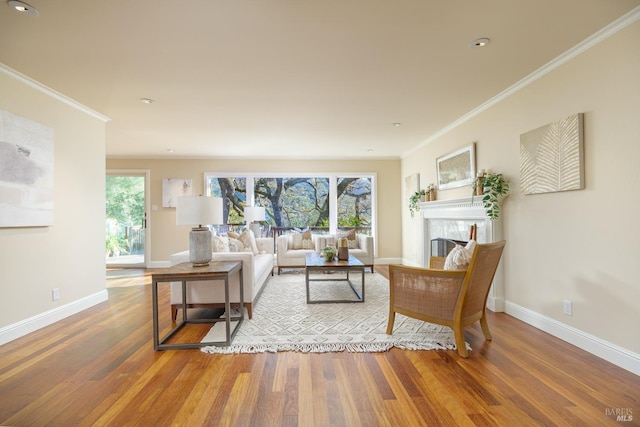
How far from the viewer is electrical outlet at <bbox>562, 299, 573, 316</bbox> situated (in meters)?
2.52

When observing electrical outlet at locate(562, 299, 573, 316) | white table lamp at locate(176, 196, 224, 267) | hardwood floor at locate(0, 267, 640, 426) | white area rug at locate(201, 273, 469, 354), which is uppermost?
white table lamp at locate(176, 196, 224, 267)

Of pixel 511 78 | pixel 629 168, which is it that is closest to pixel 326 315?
pixel 629 168

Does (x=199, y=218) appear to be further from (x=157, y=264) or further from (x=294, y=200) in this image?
(x=157, y=264)

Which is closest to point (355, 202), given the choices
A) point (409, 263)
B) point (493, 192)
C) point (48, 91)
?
point (409, 263)

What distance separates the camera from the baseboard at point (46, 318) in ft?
8.73

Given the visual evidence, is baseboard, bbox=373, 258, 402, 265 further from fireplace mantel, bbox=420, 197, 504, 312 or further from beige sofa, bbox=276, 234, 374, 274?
fireplace mantel, bbox=420, 197, 504, 312

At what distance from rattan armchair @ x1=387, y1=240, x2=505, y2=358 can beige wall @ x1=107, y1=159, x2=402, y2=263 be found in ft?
13.7

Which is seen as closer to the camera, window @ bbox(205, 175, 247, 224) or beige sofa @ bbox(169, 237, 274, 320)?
beige sofa @ bbox(169, 237, 274, 320)

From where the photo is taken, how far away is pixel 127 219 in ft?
21.2

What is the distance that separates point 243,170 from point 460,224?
4522mm

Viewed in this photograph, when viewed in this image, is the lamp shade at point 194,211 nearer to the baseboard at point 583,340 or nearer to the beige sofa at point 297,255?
the beige sofa at point 297,255

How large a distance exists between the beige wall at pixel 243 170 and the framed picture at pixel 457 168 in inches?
77.2

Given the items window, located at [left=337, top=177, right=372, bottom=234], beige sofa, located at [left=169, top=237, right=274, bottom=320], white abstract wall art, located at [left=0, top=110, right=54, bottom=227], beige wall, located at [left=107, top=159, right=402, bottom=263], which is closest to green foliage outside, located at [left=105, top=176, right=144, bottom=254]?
beige wall, located at [left=107, top=159, right=402, bottom=263]

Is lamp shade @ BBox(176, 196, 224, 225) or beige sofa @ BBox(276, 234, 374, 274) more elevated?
lamp shade @ BBox(176, 196, 224, 225)
